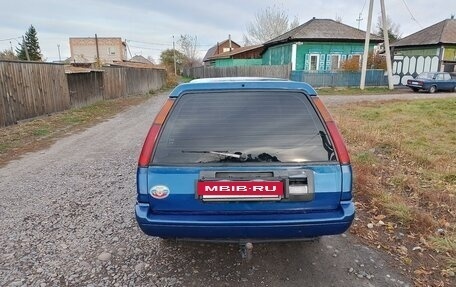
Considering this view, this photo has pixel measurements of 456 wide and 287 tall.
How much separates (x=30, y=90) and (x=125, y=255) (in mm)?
9727

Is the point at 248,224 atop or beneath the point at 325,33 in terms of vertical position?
beneath

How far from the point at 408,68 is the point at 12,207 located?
100 ft

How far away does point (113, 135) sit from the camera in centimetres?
830

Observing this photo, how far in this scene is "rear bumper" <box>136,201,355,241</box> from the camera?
6.95 ft

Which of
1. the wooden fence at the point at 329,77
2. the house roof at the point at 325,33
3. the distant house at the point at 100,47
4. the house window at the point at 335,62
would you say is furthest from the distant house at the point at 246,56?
the distant house at the point at 100,47

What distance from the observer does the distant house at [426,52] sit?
81.8 ft

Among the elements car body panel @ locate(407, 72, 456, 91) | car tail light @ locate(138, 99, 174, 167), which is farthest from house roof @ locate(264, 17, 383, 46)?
car tail light @ locate(138, 99, 174, 167)

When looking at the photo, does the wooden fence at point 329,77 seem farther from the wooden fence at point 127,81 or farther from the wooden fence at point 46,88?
the wooden fence at point 46,88

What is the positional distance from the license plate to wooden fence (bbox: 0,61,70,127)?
9185 mm

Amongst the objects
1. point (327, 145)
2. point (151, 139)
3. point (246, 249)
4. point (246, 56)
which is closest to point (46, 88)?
point (151, 139)

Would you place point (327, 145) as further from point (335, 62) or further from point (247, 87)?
point (335, 62)

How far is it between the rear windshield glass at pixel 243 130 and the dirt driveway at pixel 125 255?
3.33 ft

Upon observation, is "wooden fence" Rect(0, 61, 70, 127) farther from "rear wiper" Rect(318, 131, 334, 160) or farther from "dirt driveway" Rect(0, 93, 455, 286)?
"rear wiper" Rect(318, 131, 334, 160)

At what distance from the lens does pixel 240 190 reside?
210 centimetres
